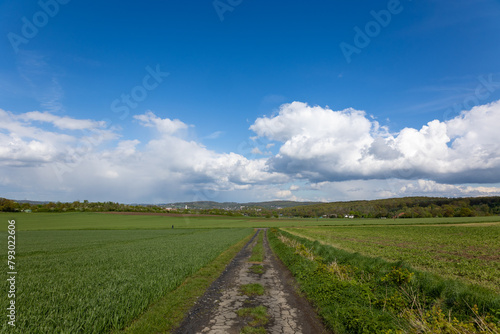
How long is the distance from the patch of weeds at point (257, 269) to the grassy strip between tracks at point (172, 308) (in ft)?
10.2

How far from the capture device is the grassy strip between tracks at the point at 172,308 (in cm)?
772

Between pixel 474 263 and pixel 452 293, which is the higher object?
pixel 452 293

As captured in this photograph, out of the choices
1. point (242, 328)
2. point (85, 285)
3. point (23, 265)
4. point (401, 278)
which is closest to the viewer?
point (242, 328)

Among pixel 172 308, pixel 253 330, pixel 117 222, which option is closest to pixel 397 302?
pixel 253 330

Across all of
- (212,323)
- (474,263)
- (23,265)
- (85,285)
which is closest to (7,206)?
(23,265)

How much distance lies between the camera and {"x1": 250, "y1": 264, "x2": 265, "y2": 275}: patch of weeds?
1688 cm

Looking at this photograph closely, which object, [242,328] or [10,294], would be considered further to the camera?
[10,294]

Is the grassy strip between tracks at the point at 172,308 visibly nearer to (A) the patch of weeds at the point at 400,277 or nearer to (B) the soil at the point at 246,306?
(B) the soil at the point at 246,306

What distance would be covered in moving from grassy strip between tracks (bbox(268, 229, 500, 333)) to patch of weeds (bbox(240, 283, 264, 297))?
224 centimetres

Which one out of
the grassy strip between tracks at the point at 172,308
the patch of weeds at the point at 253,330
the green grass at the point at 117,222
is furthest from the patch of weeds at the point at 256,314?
the green grass at the point at 117,222

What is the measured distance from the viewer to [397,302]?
8547mm

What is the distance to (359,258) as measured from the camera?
15.3m

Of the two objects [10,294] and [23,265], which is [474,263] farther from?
[23,265]

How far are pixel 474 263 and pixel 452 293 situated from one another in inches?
585
